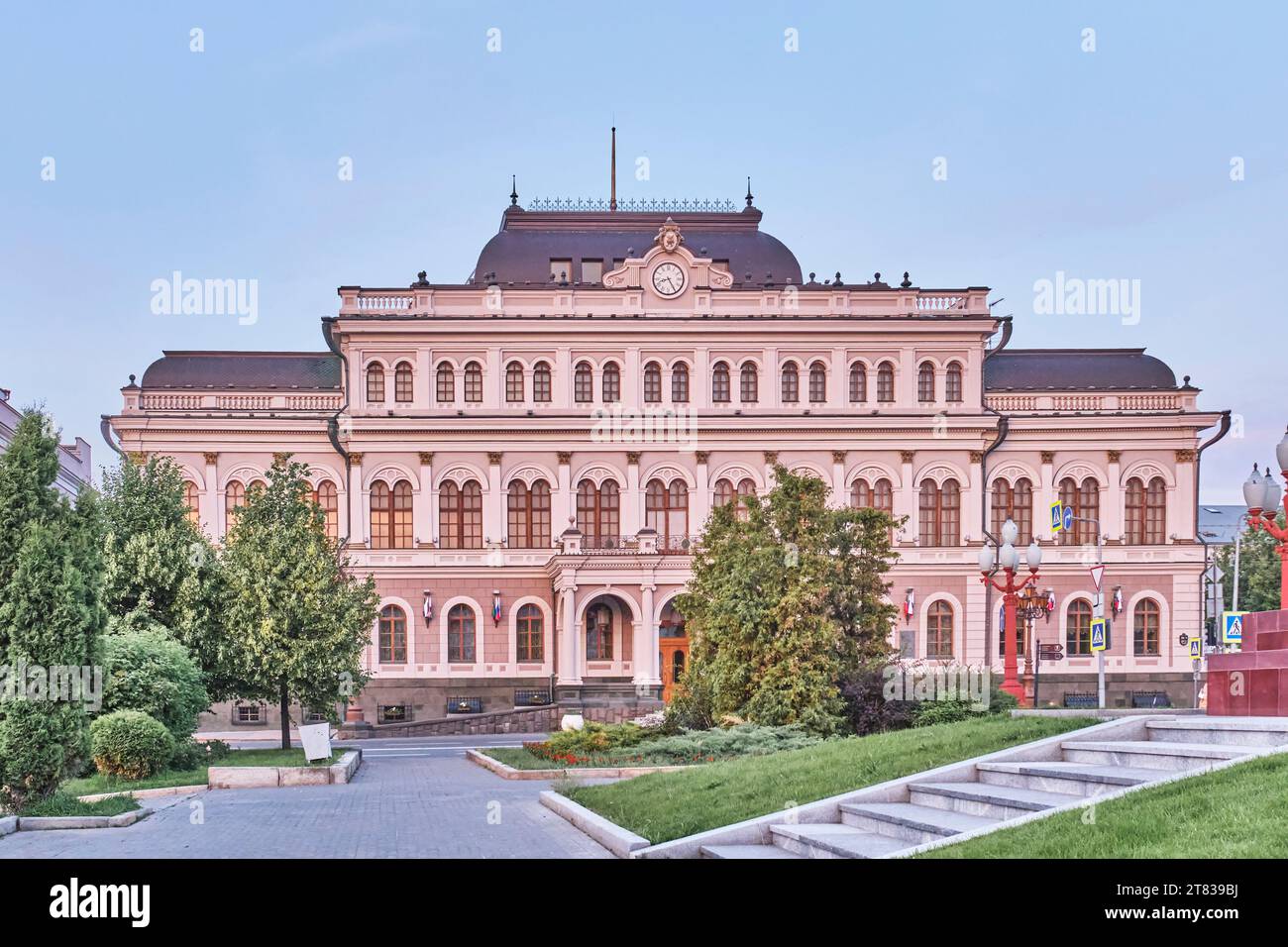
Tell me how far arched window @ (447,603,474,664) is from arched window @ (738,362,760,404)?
13903 millimetres

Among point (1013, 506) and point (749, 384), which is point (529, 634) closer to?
point (749, 384)

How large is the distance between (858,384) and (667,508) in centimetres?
936

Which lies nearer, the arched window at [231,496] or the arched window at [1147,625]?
the arched window at [231,496]

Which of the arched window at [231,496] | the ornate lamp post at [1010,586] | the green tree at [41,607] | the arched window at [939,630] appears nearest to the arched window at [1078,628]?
the arched window at [939,630]

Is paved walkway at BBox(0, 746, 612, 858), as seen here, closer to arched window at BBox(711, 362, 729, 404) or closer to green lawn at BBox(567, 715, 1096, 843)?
green lawn at BBox(567, 715, 1096, 843)

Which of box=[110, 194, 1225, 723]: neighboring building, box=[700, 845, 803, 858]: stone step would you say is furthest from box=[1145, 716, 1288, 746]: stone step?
box=[110, 194, 1225, 723]: neighboring building

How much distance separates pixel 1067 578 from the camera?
60344mm

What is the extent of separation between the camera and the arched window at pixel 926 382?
6094cm

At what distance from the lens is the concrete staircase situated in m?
13.5

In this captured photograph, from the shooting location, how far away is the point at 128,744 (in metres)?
26.7

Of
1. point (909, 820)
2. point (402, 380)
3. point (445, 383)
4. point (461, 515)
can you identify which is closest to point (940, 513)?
point (461, 515)

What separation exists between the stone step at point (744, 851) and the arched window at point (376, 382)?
46.3m

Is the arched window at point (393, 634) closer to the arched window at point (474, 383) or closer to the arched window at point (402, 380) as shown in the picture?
the arched window at point (402, 380)
